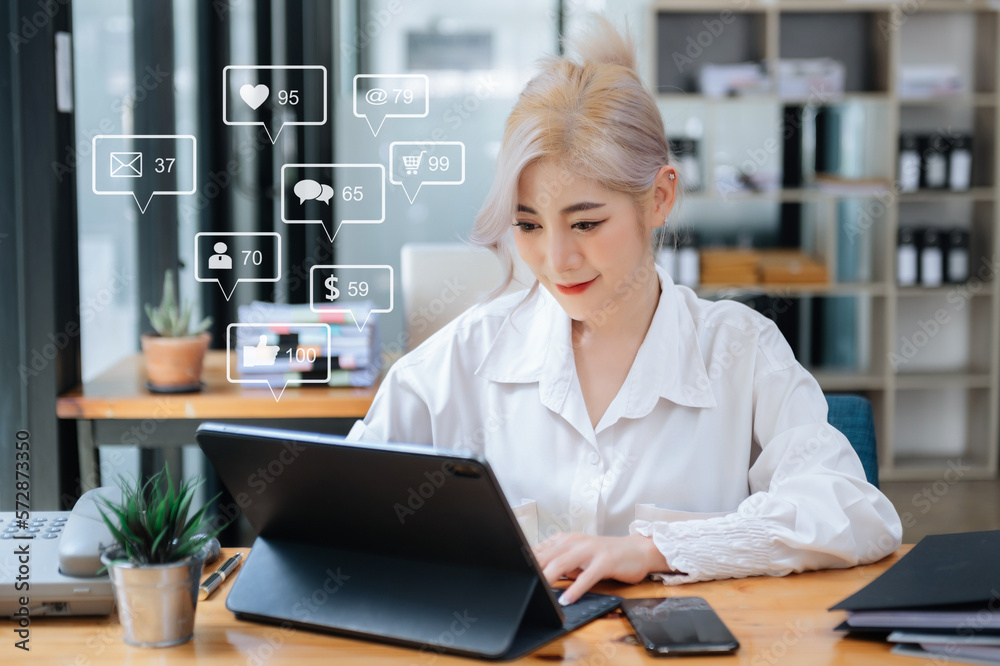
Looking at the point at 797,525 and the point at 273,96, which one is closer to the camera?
the point at 797,525

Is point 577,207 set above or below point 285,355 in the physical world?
above

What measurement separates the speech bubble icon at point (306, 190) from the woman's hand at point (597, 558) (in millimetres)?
3203

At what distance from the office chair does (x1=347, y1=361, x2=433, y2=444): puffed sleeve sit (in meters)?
0.72

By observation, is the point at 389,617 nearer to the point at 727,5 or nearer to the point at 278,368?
the point at 278,368

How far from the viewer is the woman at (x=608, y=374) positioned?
4.76 feet

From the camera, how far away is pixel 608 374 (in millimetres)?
1625

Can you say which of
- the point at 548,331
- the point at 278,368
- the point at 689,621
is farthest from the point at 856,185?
the point at 689,621

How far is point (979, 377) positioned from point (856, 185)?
1.19m

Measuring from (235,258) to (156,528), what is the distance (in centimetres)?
298

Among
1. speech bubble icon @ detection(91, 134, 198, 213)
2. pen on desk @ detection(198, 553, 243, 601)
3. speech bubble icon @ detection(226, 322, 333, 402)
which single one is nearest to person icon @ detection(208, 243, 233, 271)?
speech bubble icon @ detection(91, 134, 198, 213)

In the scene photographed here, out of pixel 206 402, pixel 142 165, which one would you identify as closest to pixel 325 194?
pixel 142 165

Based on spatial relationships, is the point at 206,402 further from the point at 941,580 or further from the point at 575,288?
the point at 941,580

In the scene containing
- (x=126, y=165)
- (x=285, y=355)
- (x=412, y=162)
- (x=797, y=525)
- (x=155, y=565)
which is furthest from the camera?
(x=412, y=162)

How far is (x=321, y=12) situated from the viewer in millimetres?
4305
